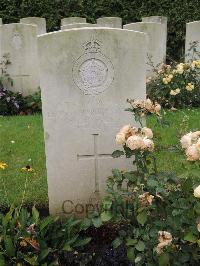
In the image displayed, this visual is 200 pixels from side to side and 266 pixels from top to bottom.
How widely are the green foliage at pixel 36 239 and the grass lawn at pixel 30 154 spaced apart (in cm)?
67

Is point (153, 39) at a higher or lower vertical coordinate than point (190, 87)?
higher

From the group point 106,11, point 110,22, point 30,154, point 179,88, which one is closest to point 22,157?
point 30,154

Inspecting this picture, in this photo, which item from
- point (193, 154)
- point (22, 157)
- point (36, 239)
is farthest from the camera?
point (22, 157)

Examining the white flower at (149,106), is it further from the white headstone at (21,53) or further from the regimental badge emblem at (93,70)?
the white headstone at (21,53)

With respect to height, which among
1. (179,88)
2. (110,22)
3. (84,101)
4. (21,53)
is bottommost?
(179,88)

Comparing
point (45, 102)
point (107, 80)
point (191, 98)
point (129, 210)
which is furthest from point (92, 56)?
point (191, 98)

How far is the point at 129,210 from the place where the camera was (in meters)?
3.09

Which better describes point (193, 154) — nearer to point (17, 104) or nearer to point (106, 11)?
point (17, 104)

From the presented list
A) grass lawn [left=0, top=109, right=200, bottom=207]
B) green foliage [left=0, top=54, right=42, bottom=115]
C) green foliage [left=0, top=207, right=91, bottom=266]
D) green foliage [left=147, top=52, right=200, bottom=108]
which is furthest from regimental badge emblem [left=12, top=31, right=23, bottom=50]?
green foliage [left=0, top=207, right=91, bottom=266]

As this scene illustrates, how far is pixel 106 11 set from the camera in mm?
12484

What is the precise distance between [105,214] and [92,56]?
1.16 metres

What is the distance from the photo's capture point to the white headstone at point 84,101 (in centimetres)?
341

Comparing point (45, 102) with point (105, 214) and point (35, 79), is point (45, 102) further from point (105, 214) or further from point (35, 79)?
point (35, 79)

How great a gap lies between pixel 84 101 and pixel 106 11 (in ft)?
30.9
